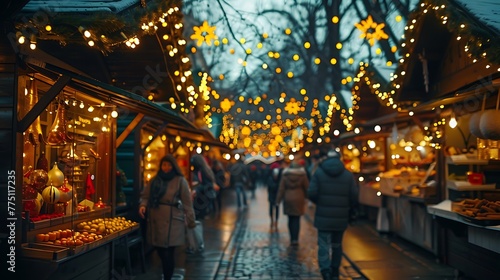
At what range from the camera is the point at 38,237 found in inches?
282

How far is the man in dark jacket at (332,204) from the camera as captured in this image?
34.9 feet

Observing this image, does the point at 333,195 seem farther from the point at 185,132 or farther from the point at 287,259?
the point at 185,132

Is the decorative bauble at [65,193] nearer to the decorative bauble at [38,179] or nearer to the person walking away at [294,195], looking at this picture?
the decorative bauble at [38,179]

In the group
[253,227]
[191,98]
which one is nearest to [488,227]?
[191,98]

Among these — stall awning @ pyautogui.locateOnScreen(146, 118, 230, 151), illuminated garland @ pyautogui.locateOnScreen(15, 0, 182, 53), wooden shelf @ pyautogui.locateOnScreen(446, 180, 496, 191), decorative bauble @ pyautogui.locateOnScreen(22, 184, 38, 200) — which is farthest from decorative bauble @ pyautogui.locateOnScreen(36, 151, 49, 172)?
wooden shelf @ pyautogui.locateOnScreen(446, 180, 496, 191)

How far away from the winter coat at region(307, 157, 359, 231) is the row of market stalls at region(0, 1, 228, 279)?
2717 millimetres

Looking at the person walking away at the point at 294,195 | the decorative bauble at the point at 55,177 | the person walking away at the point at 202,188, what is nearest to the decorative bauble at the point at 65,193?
the decorative bauble at the point at 55,177

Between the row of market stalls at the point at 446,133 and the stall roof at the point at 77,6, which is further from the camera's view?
the row of market stalls at the point at 446,133

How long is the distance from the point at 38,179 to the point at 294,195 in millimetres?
9536

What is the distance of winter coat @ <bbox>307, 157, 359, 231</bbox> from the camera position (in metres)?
10.6

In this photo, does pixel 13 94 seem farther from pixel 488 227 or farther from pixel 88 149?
pixel 488 227

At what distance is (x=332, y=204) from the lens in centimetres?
1066

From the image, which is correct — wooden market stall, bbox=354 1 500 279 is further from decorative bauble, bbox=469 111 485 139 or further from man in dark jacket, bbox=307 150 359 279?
man in dark jacket, bbox=307 150 359 279

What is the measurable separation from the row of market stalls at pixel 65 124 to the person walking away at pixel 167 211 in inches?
16.8
